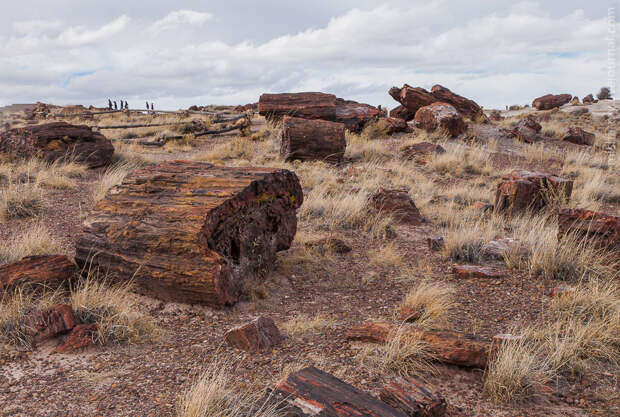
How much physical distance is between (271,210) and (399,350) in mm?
2256

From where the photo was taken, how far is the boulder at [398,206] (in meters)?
7.32

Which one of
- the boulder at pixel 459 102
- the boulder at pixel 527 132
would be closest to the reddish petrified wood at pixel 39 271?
the boulder at pixel 527 132

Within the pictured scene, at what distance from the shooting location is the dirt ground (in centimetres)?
272

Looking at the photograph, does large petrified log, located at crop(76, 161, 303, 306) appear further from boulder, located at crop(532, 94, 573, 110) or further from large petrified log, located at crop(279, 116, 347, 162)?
boulder, located at crop(532, 94, 573, 110)

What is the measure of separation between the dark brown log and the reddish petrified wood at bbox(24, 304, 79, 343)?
12.3 m

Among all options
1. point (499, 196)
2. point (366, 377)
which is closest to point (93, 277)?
point (366, 377)

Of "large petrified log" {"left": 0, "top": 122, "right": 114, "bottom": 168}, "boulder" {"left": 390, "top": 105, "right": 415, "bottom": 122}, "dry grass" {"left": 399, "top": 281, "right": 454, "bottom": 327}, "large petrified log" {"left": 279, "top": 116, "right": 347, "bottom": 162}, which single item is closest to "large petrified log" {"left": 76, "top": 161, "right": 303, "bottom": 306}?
"dry grass" {"left": 399, "top": 281, "right": 454, "bottom": 327}

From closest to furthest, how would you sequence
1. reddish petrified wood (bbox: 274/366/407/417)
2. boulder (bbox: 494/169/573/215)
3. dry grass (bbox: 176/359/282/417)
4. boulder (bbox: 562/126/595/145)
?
reddish petrified wood (bbox: 274/366/407/417) < dry grass (bbox: 176/359/282/417) < boulder (bbox: 494/169/573/215) < boulder (bbox: 562/126/595/145)

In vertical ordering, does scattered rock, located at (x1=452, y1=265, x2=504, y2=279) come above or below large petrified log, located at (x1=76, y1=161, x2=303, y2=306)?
below

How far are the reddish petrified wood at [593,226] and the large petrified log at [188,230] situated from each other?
3.38m

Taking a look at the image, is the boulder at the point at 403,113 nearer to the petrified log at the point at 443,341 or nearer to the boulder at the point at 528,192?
the boulder at the point at 528,192

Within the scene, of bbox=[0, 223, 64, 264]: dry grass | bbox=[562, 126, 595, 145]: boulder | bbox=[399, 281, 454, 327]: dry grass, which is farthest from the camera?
bbox=[562, 126, 595, 145]: boulder

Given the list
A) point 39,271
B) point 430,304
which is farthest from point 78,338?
point 430,304

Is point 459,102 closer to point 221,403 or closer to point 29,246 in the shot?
point 29,246
